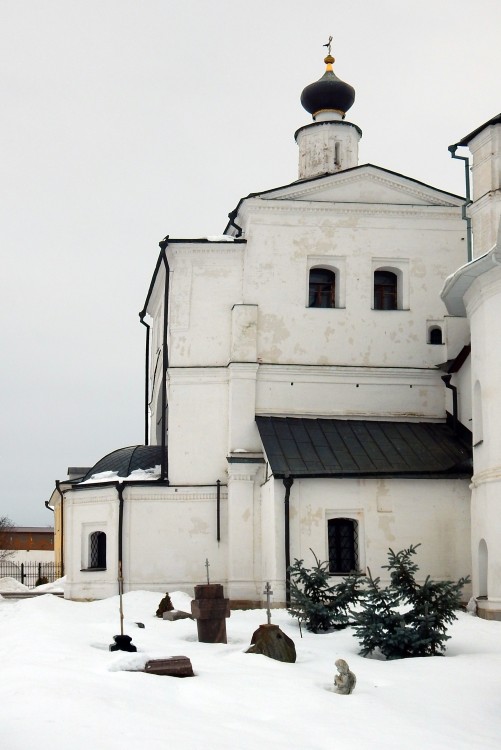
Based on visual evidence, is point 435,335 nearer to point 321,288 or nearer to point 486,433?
point 321,288

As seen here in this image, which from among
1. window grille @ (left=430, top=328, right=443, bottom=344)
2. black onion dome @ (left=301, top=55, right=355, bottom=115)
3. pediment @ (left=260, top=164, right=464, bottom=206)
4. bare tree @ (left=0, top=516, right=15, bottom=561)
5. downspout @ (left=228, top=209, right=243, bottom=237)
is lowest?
bare tree @ (left=0, top=516, right=15, bottom=561)

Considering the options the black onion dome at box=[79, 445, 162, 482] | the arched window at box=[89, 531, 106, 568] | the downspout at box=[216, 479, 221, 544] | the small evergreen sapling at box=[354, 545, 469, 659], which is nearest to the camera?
the small evergreen sapling at box=[354, 545, 469, 659]

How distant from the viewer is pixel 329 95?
78.9 ft

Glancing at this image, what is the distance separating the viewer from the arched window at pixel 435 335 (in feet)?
68.5

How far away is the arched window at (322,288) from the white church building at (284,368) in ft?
0.12

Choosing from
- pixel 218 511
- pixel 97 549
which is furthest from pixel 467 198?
pixel 97 549

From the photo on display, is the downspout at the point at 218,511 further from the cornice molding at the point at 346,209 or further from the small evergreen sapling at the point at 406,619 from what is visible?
the small evergreen sapling at the point at 406,619

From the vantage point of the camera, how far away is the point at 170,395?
2050cm

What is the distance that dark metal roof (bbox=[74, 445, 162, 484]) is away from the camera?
21.0m

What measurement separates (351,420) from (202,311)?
3730 mm

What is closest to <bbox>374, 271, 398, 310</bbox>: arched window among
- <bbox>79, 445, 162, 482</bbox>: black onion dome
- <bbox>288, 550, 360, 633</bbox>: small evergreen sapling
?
<bbox>79, 445, 162, 482</bbox>: black onion dome

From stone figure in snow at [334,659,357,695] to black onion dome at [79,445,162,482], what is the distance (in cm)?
1115

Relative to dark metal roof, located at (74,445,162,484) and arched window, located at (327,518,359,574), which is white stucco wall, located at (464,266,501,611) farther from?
dark metal roof, located at (74,445,162,484)

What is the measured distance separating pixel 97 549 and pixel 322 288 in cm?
706
